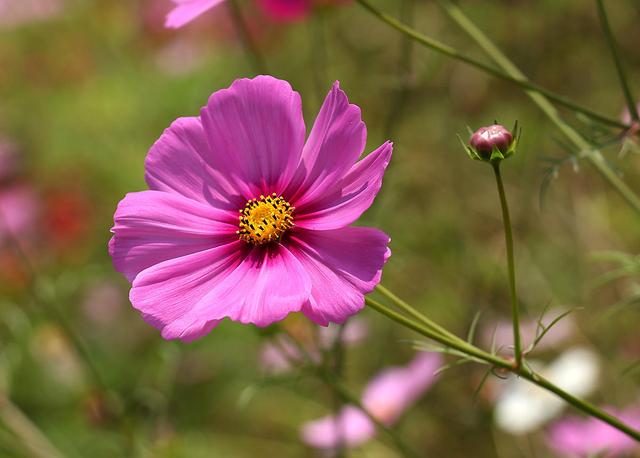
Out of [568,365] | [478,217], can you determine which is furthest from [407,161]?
[568,365]

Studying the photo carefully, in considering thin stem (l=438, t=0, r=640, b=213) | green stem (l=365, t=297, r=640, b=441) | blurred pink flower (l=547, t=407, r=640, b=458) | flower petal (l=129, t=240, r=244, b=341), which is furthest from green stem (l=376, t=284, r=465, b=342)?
blurred pink flower (l=547, t=407, r=640, b=458)

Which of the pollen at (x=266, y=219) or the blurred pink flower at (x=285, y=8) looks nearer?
the pollen at (x=266, y=219)

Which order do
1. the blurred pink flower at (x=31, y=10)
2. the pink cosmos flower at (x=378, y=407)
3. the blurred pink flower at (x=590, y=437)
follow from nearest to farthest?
the blurred pink flower at (x=590, y=437) < the pink cosmos flower at (x=378, y=407) < the blurred pink flower at (x=31, y=10)

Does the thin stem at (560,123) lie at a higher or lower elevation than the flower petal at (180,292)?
lower

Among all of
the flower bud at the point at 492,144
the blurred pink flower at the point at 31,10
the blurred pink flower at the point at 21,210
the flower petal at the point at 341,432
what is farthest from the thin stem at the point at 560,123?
the blurred pink flower at the point at 31,10

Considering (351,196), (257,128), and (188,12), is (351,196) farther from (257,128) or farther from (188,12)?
(188,12)

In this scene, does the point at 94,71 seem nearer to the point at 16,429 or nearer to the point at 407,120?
the point at 407,120

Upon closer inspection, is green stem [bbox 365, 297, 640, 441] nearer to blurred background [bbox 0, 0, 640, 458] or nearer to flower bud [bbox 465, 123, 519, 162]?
flower bud [bbox 465, 123, 519, 162]

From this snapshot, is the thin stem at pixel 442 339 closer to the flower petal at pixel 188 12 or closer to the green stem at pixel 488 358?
the green stem at pixel 488 358
